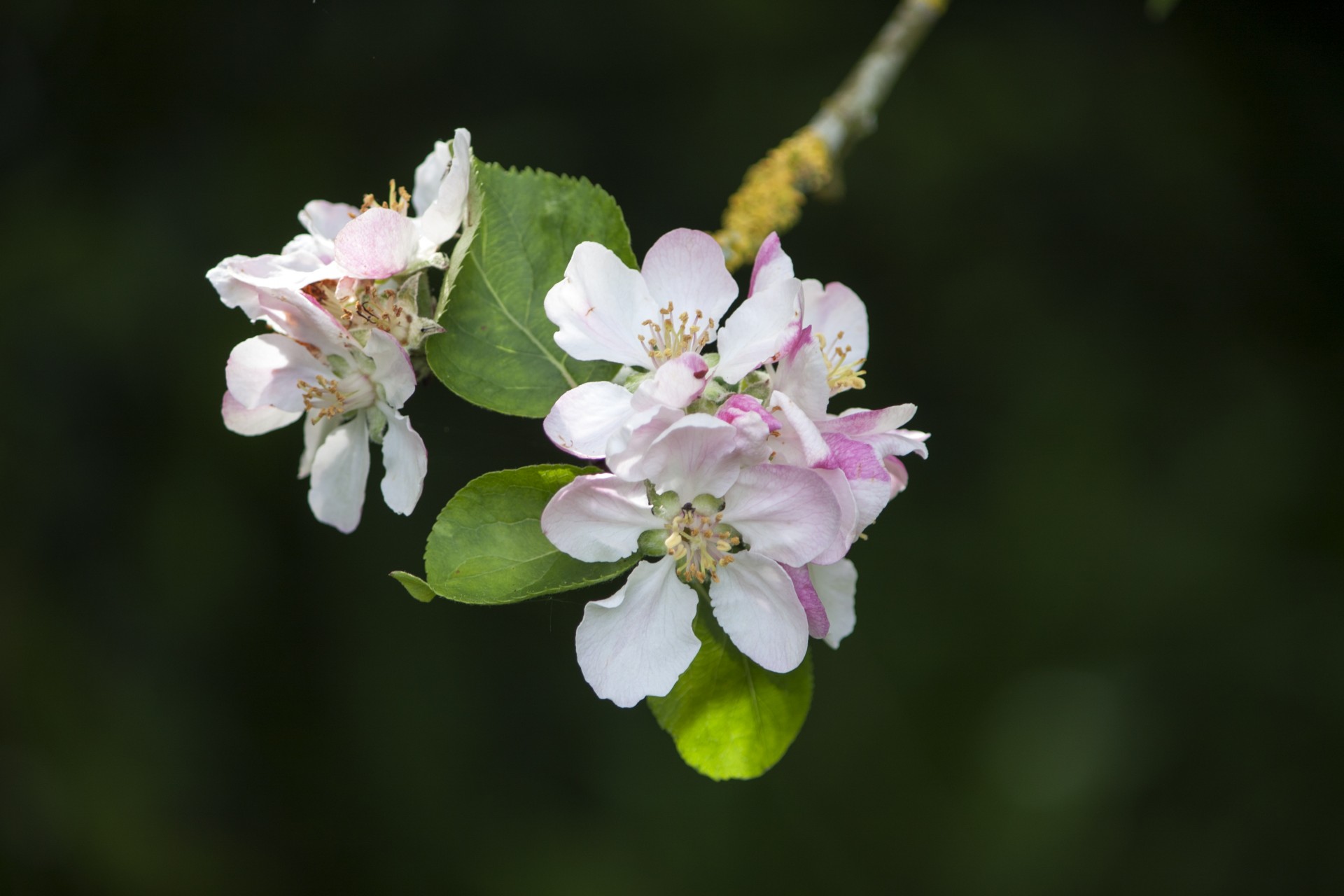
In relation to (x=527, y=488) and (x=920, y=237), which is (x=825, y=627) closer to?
(x=527, y=488)

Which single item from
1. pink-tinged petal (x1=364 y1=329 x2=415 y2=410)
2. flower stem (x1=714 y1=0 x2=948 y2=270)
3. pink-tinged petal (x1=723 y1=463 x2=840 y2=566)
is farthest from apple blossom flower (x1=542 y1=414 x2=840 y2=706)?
flower stem (x1=714 y1=0 x2=948 y2=270)

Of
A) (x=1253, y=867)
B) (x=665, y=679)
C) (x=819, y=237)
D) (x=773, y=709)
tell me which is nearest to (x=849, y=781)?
(x=1253, y=867)

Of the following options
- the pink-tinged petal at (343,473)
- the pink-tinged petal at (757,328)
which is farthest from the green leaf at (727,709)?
the pink-tinged petal at (343,473)

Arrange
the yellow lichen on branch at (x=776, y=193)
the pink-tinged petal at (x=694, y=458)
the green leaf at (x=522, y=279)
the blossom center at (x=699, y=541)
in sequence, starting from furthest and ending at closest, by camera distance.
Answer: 1. the yellow lichen on branch at (x=776, y=193)
2. the green leaf at (x=522, y=279)
3. the blossom center at (x=699, y=541)
4. the pink-tinged petal at (x=694, y=458)

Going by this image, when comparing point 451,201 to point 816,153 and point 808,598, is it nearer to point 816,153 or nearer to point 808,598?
point 808,598

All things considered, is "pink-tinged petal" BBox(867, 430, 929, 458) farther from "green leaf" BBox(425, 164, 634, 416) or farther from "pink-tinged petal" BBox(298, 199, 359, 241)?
"pink-tinged petal" BBox(298, 199, 359, 241)

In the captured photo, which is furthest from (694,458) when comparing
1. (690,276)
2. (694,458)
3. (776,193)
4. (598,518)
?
(776,193)

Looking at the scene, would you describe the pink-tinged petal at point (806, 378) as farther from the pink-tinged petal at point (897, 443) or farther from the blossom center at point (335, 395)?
the blossom center at point (335, 395)
